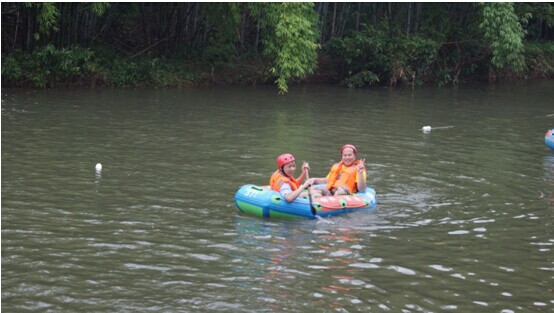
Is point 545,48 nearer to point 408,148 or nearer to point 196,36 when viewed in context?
point 196,36

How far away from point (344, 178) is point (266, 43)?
14491mm

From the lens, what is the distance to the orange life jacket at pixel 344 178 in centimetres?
1170

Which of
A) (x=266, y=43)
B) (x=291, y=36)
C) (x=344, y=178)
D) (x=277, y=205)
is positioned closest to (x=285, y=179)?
(x=277, y=205)

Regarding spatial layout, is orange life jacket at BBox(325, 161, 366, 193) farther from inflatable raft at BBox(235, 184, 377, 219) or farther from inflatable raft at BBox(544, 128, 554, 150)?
inflatable raft at BBox(544, 128, 554, 150)

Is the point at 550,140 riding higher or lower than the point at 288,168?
higher

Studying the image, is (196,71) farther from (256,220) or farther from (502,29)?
(256,220)

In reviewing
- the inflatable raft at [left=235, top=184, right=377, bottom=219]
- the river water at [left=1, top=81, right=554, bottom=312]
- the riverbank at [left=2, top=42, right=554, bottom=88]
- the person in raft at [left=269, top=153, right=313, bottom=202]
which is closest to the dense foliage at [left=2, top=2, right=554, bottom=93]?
the riverbank at [left=2, top=42, right=554, bottom=88]

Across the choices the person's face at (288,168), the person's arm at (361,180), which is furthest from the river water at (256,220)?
the person's face at (288,168)

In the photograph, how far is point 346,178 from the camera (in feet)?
38.5

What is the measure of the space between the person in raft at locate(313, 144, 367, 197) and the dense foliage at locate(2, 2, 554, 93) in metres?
12.7

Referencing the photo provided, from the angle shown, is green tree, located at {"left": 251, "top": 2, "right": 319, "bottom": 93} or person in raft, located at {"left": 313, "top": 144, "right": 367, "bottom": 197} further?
green tree, located at {"left": 251, "top": 2, "right": 319, "bottom": 93}

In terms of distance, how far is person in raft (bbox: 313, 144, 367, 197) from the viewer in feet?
38.0

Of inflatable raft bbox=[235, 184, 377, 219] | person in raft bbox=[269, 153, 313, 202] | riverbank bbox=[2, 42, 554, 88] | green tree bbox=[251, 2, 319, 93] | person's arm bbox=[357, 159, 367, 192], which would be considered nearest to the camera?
inflatable raft bbox=[235, 184, 377, 219]

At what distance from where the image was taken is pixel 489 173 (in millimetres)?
13820
